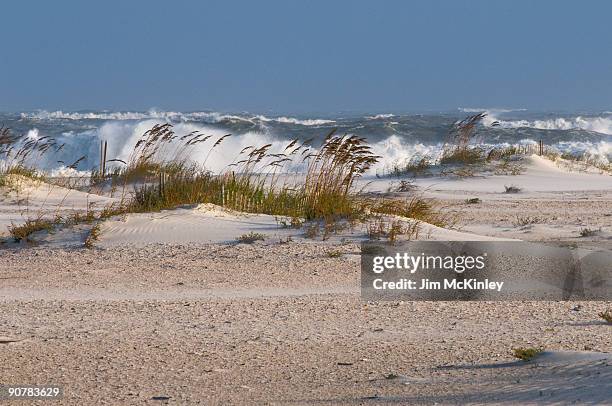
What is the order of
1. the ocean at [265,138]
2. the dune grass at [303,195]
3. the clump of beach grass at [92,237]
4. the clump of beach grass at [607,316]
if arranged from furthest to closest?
1. the ocean at [265,138]
2. the dune grass at [303,195]
3. the clump of beach grass at [92,237]
4. the clump of beach grass at [607,316]

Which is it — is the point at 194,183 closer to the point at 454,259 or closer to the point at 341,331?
the point at 454,259

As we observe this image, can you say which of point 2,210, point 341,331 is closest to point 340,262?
point 341,331

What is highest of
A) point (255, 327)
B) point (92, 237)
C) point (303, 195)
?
point (303, 195)

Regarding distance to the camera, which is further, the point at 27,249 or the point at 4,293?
the point at 27,249

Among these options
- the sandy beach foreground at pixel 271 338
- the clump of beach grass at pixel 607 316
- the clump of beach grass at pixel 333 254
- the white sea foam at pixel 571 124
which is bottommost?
the sandy beach foreground at pixel 271 338

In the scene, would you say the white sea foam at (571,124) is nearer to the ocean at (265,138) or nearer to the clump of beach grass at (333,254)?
the ocean at (265,138)

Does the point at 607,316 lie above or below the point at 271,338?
above

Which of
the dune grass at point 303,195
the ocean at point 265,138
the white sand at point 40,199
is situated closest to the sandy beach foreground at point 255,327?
the dune grass at point 303,195

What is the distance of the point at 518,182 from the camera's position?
1891 cm

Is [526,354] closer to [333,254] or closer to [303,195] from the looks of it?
[333,254]

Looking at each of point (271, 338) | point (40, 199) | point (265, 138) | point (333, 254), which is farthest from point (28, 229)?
point (265, 138)

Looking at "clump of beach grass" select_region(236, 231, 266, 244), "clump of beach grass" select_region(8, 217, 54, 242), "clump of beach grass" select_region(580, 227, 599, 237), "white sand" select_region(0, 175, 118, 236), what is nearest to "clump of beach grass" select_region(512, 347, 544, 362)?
"clump of beach grass" select_region(236, 231, 266, 244)

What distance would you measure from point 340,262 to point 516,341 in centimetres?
321

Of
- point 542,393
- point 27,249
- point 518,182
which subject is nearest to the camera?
point 542,393
